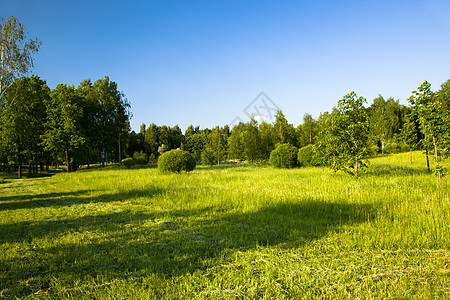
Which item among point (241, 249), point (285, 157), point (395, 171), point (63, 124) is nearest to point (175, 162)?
point (285, 157)

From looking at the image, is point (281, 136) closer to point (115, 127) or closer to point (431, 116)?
point (431, 116)

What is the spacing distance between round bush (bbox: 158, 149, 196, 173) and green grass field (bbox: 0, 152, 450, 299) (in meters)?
10.4

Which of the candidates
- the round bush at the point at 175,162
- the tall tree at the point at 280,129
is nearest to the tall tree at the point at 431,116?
the round bush at the point at 175,162

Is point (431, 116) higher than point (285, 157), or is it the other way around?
point (431, 116)

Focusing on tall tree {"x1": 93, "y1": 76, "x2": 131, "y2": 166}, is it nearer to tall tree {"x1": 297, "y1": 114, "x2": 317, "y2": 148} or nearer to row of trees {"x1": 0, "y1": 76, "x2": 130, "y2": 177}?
row of trees {"x1": 0, "y1": 76, "x2": 130, "y2": 177}

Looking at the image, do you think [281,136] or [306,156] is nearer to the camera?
[306,156]

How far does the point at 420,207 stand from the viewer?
568 cm

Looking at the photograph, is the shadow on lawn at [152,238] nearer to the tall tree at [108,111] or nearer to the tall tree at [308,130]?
the tall tree at [108,111]

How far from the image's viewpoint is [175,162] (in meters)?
17.9

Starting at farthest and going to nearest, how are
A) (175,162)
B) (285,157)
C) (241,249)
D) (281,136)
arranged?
(281,136)
(285,157)
(175,162)
(241,249)

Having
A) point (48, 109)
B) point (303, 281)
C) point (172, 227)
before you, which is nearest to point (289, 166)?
point (172, 227)

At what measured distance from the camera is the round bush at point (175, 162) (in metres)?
18.0

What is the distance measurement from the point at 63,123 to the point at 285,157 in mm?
27620

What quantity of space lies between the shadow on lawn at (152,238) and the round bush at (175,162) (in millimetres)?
11196
